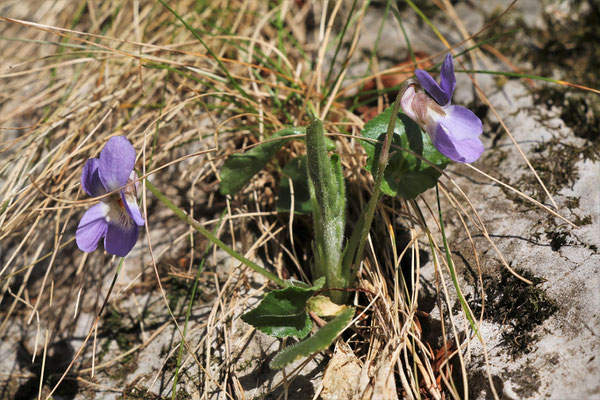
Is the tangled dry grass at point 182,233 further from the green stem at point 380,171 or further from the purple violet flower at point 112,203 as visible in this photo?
the green stem at point 380,171

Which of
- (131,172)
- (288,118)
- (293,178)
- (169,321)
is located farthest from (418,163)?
(169,321)

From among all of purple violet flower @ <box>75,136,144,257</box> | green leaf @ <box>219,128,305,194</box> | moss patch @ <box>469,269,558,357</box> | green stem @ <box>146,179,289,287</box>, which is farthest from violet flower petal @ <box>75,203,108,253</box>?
moss patch @ <box>469,269,558,357</box>

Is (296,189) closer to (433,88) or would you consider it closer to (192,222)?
(192,222)

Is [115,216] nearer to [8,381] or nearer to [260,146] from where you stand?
[260,146]

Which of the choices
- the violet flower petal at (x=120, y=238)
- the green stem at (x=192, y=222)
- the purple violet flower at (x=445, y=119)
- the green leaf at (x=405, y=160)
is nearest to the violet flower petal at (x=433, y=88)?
the purple violet flower at (x=445, y=119)

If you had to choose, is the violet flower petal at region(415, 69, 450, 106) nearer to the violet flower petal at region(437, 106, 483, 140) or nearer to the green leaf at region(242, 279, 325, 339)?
the violet flower petal at region(437, 106, 483, 140)

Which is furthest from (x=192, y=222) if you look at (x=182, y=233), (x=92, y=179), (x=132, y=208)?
(x=182, y=233)
